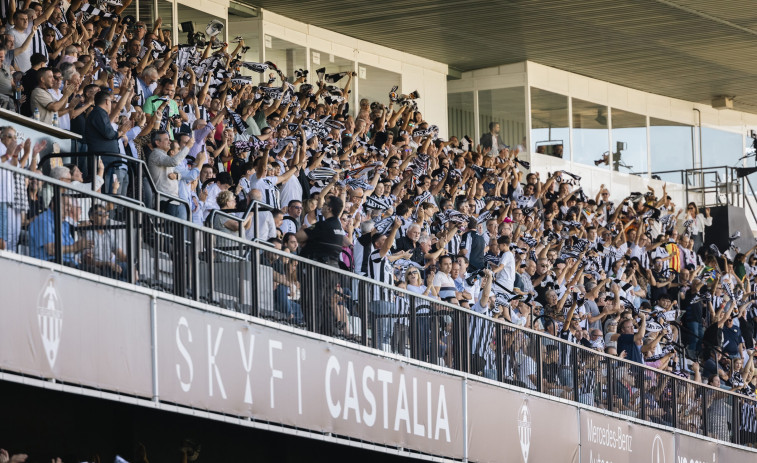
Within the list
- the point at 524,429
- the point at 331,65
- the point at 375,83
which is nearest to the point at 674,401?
the point at 524,429

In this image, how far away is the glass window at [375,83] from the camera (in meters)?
27.5

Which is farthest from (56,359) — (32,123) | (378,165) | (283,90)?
(283,90)

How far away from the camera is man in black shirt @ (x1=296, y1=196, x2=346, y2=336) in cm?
1369

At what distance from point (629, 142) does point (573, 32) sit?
574cm

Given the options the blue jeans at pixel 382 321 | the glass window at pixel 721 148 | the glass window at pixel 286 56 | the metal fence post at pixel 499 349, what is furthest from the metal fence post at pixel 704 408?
the glass window at pixel 721 148

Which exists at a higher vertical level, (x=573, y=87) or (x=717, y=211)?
(x=573, y=87)

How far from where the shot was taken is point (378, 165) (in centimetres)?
1845

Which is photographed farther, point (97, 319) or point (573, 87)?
point (573, 87)

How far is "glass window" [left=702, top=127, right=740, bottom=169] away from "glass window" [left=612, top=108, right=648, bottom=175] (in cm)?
222

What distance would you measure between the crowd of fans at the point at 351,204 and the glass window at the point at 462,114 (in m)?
2.05

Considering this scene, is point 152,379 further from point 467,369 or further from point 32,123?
point 467,369

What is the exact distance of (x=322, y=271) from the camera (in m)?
13.9

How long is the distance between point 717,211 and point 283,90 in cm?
1450

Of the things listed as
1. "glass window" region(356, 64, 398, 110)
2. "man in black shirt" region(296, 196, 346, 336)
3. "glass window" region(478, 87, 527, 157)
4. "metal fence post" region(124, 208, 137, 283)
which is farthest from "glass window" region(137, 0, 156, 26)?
"metal fence post" region(124, 208, 137, 283)
